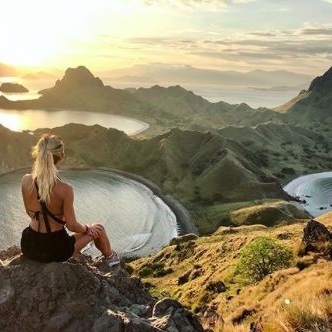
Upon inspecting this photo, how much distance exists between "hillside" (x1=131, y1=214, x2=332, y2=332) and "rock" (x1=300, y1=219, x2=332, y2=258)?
1.23 m

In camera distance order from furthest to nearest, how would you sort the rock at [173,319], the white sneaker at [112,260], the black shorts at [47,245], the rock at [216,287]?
the rock at [216,287], the white sneaker at [112,260], the rock at [173,319], the black shorts at [47,245]

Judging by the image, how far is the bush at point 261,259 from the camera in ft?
154

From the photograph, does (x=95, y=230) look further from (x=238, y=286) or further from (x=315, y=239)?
(x=238, y=286)

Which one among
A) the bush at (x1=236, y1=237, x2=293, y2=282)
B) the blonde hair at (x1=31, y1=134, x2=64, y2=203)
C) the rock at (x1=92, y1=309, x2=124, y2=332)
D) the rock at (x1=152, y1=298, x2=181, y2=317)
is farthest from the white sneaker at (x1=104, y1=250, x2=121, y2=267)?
the bush at (x1=236, y1=237, x2=293, y2=282)

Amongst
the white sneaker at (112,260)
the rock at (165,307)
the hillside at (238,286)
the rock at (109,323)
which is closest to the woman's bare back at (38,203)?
the rock at (109,323)

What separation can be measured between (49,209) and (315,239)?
33326mm

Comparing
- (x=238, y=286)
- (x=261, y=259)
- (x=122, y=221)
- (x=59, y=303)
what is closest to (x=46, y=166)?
(x=59, y=303)

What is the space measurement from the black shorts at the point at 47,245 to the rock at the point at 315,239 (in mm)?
28997

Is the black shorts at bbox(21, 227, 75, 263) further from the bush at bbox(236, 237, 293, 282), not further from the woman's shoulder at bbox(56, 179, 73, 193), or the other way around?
the bush at bbox(236, 237, 293, 282)

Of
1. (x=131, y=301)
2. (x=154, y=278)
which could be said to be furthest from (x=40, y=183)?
(x=154, y=278)

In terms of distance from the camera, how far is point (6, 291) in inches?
550

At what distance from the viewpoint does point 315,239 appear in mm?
41000

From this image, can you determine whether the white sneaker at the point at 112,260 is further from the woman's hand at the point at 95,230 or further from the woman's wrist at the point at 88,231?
the woman's wrist at the point at 88,231

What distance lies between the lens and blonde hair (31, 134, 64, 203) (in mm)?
12312
